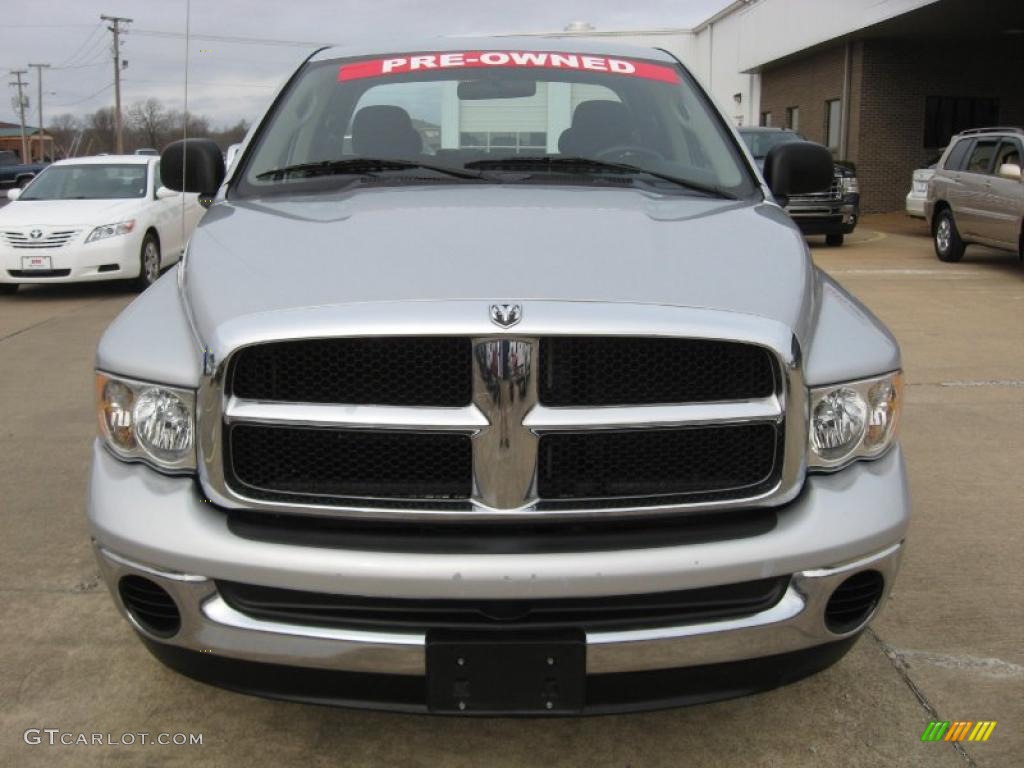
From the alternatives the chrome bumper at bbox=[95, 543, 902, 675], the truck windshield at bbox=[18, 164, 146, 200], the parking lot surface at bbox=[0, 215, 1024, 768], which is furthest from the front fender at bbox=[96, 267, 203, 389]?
the truck windshield at bbox=[18, 164, 146, 200]

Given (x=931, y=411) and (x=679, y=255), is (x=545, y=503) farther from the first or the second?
(x=931, y=411)

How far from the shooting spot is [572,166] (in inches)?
130

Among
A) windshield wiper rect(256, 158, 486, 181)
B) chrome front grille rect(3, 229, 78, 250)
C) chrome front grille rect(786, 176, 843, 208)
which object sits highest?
chrome front grille rect(786, 176, 843, 208)

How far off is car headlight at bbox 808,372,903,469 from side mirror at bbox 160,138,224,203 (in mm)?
2260

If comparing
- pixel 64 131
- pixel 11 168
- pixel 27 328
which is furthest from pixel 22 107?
pixel 27 328

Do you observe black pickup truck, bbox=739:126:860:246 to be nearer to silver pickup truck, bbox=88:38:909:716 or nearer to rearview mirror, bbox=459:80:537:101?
rearview mirror, bbox=459:80:537:101

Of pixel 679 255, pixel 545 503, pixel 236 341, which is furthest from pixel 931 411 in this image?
pixel 236 341

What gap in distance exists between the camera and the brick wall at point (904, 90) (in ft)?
78.7

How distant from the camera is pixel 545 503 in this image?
2.15 m

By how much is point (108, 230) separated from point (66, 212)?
1.99ft

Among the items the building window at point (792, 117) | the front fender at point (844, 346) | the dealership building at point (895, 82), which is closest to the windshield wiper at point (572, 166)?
the front fender at point (844, 346)

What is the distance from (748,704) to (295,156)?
2213 mm

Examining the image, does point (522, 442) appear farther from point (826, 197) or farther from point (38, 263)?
point (826, 197)

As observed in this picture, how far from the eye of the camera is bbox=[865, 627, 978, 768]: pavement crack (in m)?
2.61
